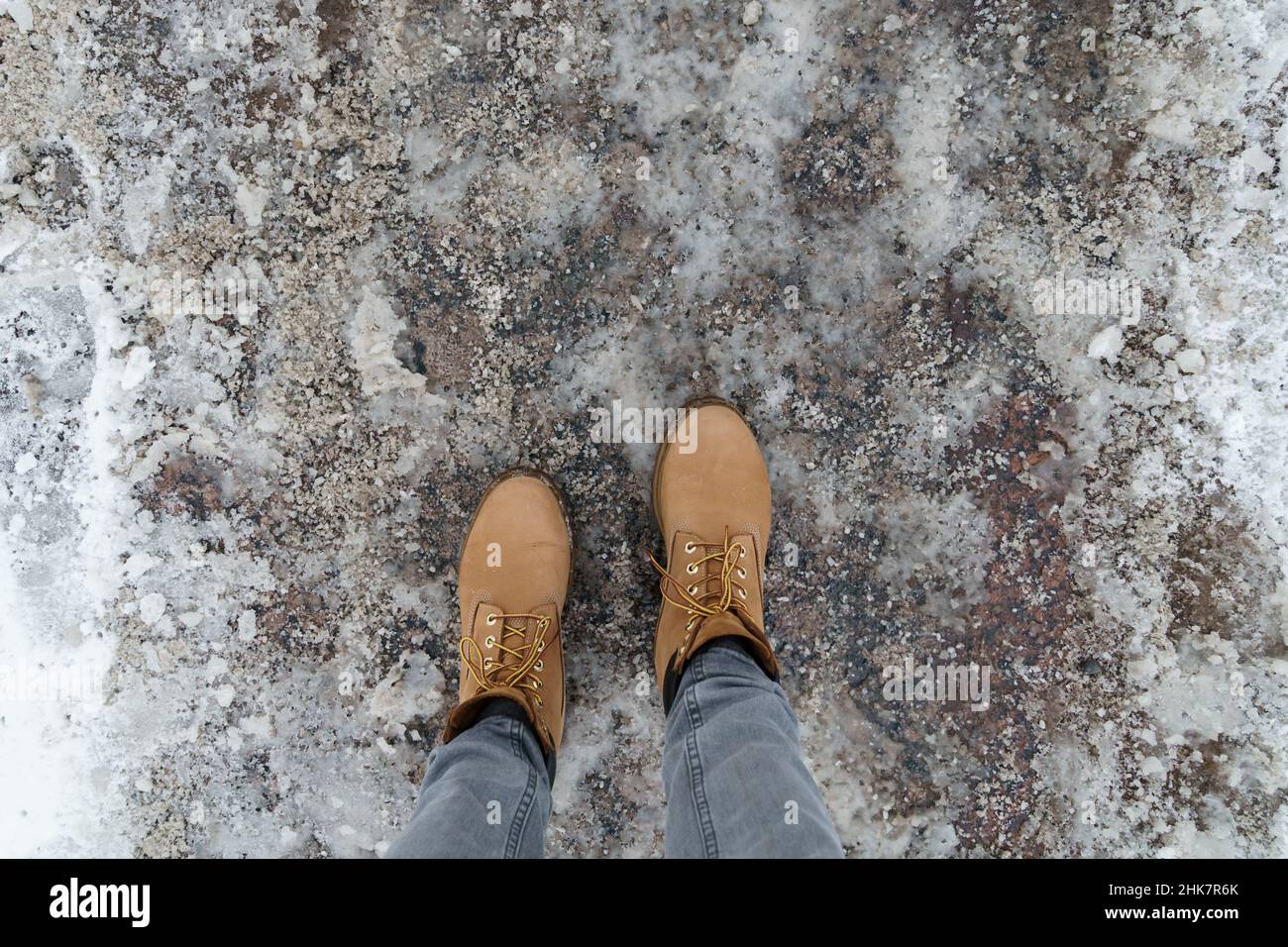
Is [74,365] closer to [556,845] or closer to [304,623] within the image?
[304,623]

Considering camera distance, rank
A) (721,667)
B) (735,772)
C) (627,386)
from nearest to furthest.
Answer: (735,772), (721,667), (627,386)

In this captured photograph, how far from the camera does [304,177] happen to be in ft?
6.83

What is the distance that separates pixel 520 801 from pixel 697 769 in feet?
1.37

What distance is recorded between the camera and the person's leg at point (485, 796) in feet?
4.98

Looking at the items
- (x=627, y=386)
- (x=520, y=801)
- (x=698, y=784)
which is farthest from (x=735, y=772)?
(x=627, y=386)

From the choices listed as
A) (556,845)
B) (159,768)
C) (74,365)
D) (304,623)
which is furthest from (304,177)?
(556,845)

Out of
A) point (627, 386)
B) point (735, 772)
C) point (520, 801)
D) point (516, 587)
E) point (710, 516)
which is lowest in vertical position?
point (520, 801)

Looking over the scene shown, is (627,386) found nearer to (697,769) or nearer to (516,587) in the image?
(516,587)

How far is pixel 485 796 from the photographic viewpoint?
1632 millimetres

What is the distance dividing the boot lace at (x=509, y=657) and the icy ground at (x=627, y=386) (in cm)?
20

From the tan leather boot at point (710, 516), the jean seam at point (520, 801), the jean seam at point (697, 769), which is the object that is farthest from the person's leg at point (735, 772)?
the jean seam at point (520, 801)

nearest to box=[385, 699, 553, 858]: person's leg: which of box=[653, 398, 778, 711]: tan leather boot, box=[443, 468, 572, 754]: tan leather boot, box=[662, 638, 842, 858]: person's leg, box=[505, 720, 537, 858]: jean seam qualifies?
box=[505, 720, 537, 858]: jean seam

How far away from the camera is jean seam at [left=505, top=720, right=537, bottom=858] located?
160cm

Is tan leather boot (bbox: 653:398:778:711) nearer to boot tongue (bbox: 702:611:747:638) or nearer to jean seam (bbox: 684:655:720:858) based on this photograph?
boot tongue (bbox: 702:611:747:638)
